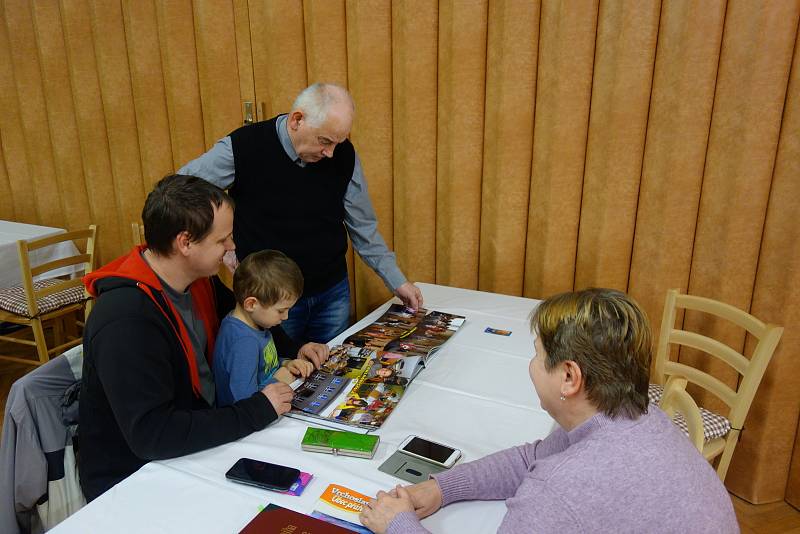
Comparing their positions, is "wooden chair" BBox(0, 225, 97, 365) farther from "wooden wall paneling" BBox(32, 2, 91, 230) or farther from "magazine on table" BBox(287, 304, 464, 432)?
"magazine on table" BBox(287, 304, 464, 432)

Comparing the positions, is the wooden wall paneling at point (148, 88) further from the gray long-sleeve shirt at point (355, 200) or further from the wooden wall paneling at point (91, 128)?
the gray long-sleeve shirt at point (355, 200)

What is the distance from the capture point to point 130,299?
1.29 meters

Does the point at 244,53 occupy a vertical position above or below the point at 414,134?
above

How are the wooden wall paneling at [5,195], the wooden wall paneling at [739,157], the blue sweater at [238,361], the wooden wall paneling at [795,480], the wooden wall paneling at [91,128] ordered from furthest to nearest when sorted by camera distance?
1. the wooden wall paneling at [5,195]
2. the wooden wall paneling at [91,128]
3. the wooden wall paneling at [795,480]
4. the wooden wall paneling at [739,157]
5. the blue sweater at [238,361]

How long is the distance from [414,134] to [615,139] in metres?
0.94

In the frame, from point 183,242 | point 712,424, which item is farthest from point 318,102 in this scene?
point 712,424

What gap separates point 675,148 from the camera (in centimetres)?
232

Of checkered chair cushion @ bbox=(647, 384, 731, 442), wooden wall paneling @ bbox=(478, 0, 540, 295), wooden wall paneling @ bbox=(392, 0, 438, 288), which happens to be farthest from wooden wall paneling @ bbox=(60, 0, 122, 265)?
checkered chair cushion @ bbox=(647, 384, 731, 442)

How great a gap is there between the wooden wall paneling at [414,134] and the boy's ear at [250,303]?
1428mm

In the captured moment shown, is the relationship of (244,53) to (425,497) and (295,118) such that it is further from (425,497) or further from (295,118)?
(425,497)

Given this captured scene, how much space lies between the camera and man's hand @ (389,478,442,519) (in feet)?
3.70

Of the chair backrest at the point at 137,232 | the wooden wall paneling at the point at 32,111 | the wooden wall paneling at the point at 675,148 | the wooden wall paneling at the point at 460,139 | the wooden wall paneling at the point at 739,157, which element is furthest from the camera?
the wooden wall paneling at the point at 32,111

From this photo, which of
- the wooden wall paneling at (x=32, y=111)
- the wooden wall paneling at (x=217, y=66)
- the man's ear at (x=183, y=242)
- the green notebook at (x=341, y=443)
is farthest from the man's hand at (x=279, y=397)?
the wooden wall paneling at (x=32, y=111)

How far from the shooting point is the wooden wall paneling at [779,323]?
7.04 ft
